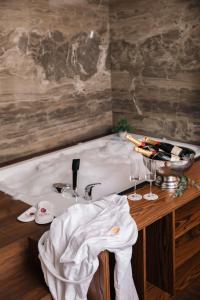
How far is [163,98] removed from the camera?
3.45m

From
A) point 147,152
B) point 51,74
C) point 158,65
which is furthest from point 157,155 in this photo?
point 51,74

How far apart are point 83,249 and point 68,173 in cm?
141

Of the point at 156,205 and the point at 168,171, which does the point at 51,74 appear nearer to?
the point at 168,171

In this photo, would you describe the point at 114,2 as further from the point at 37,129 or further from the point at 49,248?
the point at 49,248

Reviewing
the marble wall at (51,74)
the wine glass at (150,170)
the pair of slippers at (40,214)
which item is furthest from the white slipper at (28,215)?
the marble wall at (51,74)

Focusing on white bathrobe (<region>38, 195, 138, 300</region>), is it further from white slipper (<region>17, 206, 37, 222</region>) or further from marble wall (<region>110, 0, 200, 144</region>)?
marble wall (<region>110, 0, 200, 144</region>)

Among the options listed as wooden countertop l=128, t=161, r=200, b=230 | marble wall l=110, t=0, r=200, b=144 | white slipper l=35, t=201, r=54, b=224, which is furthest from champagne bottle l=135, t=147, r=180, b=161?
marble wall l=110, t=0, r=200, b=144

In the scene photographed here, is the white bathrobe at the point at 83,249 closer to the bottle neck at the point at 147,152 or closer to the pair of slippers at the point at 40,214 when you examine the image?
the pair of slippers at the point at 40,214

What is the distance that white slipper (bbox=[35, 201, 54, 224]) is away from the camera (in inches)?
81.4

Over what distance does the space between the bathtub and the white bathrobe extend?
20.9 inches

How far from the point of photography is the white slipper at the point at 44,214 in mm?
2066

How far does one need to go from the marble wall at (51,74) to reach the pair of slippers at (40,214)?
1.11 metres

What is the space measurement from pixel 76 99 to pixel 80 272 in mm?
2253

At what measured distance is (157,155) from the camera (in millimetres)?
2195
